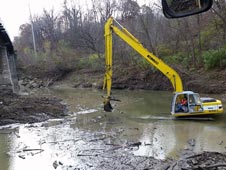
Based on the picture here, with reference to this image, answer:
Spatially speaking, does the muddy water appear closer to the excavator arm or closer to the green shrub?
the excavator arm

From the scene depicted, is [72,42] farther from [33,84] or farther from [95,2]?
[33,84]

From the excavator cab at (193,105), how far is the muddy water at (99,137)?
49cm

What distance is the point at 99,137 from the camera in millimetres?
14117

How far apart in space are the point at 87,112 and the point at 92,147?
919cm

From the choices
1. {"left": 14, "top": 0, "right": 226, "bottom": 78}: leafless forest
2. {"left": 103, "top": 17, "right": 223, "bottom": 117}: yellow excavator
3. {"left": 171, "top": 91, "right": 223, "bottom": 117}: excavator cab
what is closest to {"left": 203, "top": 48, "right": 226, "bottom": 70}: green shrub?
{"left": 14, "top": 0, "right": 226, "bottom": 78}: leafless forest

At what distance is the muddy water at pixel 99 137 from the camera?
1116cm

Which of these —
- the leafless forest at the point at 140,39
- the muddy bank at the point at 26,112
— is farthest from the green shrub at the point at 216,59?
the muddy bank at the point at 26,112

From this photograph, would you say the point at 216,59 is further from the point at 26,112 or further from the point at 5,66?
the point at 5,66

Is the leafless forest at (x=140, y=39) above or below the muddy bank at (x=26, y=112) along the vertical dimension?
above

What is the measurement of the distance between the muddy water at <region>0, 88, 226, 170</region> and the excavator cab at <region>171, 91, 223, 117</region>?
0.49 metres

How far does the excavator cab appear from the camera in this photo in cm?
1673

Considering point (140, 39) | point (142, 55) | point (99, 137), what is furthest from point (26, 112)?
point (140, 39)

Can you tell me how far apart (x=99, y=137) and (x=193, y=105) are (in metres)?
5.76

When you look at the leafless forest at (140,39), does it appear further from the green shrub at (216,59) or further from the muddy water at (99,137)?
the muddy water at (99,137)
